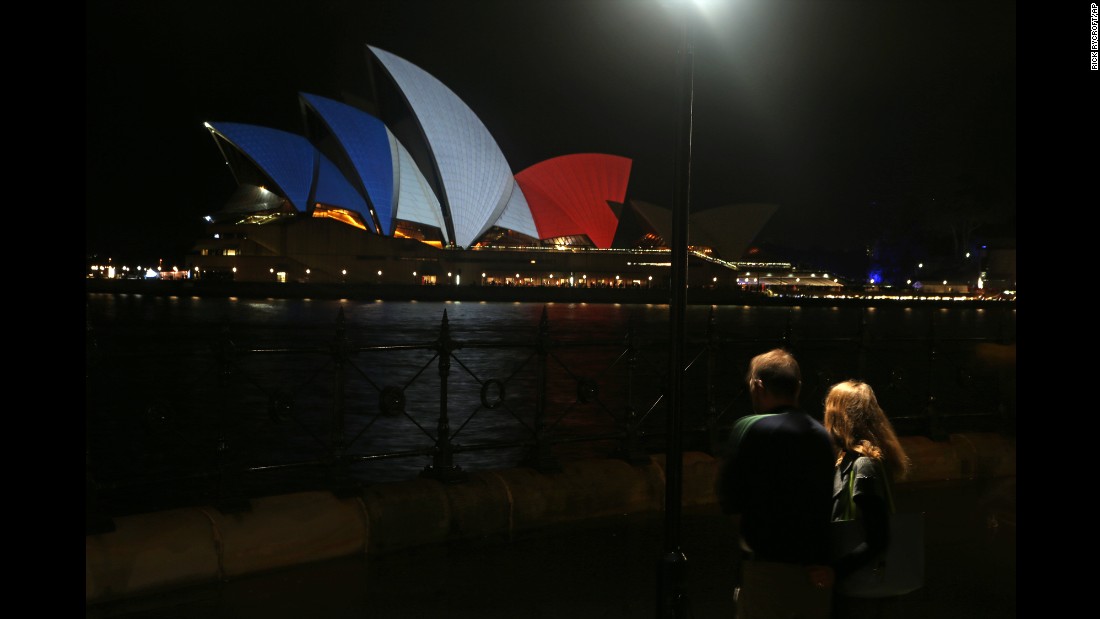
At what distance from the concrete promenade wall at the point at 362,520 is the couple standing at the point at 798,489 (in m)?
2.78

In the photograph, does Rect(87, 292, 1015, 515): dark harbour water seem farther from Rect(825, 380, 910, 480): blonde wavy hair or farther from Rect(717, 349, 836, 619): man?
Rect(717, 349, 836, 619): man

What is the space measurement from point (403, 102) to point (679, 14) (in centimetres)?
5676

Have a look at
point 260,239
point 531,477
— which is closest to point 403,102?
point 260,239

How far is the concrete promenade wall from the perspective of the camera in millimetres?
4398

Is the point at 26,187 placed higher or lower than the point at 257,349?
higher

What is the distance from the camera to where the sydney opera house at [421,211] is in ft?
200

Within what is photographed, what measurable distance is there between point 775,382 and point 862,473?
39 centimetres

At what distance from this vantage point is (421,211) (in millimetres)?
69438

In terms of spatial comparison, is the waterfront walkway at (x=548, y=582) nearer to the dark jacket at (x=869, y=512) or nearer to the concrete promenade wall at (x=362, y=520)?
the concrete promenade wall at (x=362, y=520)

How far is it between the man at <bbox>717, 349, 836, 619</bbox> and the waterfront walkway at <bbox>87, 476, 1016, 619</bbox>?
27.3 inches

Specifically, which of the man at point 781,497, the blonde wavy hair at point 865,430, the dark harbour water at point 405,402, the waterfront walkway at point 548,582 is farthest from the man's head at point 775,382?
the dark harbour water at point 405,402

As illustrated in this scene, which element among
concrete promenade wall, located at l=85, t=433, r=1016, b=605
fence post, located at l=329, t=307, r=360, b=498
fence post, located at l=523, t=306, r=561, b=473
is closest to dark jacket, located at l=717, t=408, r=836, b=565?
concrete promenade wall, located at l=85, t=433, r=1016, b=605

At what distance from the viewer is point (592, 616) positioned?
4.17 m

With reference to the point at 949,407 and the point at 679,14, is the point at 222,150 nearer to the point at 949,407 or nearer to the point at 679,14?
the point at 949,407
